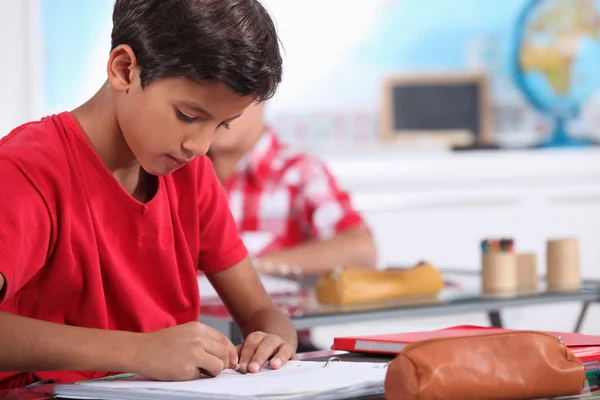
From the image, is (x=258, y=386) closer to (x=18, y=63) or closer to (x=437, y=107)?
(x=18, y=63)

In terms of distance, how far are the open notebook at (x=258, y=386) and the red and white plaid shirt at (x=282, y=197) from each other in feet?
4.77

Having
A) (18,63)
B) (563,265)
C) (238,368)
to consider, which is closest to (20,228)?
(238,368)

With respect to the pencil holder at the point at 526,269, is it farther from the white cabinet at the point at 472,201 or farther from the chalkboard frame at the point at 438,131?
the chalkboard frame at the point at 438,131

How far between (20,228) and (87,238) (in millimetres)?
127

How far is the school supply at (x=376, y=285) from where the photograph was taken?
176 centimetres

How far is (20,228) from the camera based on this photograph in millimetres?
1079

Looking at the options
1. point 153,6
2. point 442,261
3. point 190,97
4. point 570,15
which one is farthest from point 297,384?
point 570,15

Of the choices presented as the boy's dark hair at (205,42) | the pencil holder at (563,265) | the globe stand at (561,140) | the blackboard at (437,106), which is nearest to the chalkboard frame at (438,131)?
the blackboard at (437,106)

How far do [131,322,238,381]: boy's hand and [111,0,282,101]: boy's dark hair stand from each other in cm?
27

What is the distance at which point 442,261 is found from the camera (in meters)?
3.55

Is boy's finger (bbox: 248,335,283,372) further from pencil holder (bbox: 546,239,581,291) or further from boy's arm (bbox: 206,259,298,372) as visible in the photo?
pencil holder (bbox: 546,239,581,291)

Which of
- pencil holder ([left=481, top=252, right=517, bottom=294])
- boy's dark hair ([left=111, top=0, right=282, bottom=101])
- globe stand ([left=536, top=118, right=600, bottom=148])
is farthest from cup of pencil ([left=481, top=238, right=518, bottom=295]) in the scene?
globe stand ([left=536, top=118, right=600, bottom=148])

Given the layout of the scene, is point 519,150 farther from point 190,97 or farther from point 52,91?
point 190,97

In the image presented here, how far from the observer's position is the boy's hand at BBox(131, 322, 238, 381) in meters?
1.01
